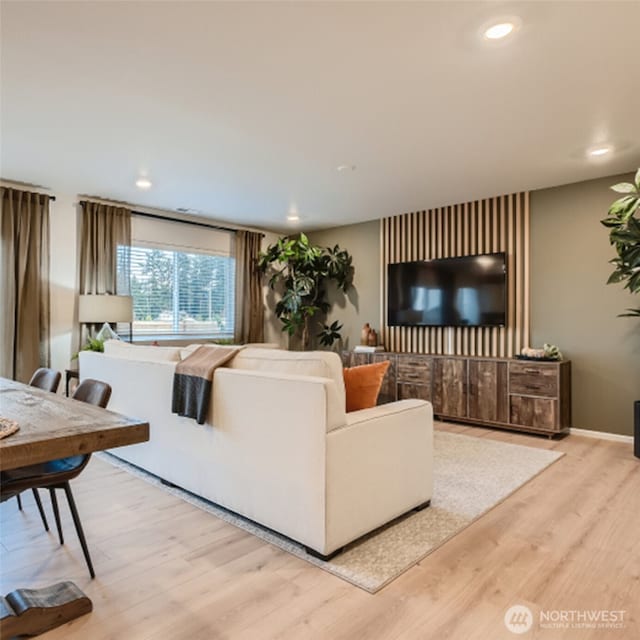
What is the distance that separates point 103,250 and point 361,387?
3877 mm

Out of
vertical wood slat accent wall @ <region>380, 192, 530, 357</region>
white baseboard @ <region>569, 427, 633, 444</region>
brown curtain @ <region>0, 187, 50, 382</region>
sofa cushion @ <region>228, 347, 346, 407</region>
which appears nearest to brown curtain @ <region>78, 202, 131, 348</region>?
brown curtain @ <region>0, 187, 50, 382</region>

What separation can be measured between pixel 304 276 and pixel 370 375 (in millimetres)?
3965

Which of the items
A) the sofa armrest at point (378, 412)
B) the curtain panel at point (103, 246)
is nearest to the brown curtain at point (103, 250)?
the curtain panel at point (103, 246)

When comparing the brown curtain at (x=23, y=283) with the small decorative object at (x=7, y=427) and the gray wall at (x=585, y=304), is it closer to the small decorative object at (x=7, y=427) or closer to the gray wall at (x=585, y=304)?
the small decorative object at (x=7, y=427)

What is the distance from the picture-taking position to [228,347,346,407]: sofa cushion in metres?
2.19

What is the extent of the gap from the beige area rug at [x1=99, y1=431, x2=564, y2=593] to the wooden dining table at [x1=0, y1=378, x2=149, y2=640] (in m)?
0.92

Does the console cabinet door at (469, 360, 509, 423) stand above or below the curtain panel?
below

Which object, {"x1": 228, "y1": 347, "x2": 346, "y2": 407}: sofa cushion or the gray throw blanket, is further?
the gray throw blanket

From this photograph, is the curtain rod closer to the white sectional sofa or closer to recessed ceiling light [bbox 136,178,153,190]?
recessed ceiling light [bbox 136,178,153,190]

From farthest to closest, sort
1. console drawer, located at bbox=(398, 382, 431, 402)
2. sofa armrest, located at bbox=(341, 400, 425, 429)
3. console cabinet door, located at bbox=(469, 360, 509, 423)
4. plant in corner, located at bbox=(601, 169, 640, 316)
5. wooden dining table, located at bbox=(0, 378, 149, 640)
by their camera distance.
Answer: console drawer, located at bbox=(398, 382, 431, 402) → console cabinet door, located at bbox=(469, 360, 509, 423) → plant in corner, located at bbox=(601, 169, 640, 316) → sofa armrest, located at bbox=(341, 400, 425, 429) → wooden dining table, located at bbox=(0, 378, 149, 640)

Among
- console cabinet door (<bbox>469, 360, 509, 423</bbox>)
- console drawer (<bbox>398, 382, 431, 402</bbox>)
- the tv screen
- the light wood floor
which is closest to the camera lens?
the light wood floor

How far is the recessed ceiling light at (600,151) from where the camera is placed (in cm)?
351

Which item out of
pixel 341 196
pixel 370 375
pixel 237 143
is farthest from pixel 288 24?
pixel 341 196

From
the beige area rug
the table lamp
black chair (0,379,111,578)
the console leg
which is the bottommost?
the beige area rug
